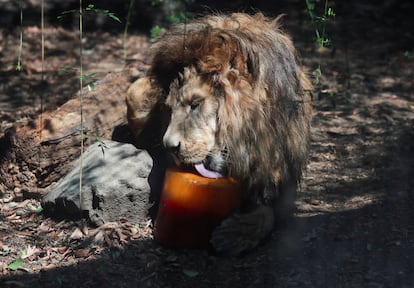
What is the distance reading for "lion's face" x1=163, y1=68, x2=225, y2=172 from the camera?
4.53 m

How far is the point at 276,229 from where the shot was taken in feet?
16.2

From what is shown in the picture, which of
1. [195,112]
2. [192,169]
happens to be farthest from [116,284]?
[195,112]

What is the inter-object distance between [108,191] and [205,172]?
657 mm

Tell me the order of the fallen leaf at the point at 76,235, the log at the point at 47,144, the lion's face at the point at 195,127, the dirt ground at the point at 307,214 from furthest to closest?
1. the log at the point at 47,144
2. the fallen leaf at the point at 76,235
3. the lion's face at the point at 195,127
4. the dirt ground at the point at 307,214

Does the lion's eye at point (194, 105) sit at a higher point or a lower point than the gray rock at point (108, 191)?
higher

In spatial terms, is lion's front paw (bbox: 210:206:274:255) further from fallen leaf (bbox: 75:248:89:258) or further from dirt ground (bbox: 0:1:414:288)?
fallen leaf (bbox: 75:248:89:258)

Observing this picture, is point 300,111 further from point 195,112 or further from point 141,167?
point 141,167

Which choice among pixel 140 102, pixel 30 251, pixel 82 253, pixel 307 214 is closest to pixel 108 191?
pixel 82 253

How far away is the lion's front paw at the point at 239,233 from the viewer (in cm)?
454

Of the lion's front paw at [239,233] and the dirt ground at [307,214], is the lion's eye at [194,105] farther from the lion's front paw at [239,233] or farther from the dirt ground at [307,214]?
the dirt ground at [307,214]

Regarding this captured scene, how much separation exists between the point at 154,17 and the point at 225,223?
4.69 meters

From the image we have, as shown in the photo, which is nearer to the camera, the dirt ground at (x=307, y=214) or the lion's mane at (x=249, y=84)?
the dirt ground at (x=307, y=214)

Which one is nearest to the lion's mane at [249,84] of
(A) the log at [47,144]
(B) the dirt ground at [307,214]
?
(B) the dirt ground at [307,214]

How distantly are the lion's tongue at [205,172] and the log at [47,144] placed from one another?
966mm
